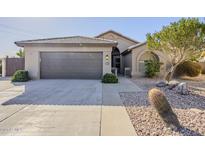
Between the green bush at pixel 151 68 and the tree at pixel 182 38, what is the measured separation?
516 cm

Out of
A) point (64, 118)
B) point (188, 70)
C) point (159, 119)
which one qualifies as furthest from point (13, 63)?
point (159, 119)

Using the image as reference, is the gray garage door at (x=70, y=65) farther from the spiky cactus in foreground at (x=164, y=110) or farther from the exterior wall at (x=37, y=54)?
the spiky cactus in foreground at (x=164, y=110)

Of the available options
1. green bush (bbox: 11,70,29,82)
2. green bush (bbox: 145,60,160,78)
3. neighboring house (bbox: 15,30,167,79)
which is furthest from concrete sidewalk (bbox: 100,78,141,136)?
green bush (bbox: 145,60,160,78)

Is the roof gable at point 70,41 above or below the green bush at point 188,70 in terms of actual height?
above

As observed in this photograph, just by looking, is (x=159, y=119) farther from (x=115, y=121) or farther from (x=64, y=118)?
(x=64, y=118)

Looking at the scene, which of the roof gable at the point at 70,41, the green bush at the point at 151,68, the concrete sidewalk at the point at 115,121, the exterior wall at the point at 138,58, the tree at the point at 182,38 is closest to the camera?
the concrete sidewalk at the point at 115,121

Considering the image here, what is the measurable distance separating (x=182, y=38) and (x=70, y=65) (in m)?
9.27

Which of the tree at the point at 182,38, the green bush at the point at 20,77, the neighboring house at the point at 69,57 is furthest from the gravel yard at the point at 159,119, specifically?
the green bush at the point at 20,77

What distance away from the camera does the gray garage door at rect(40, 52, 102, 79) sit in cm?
1684

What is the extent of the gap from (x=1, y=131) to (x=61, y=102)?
3381 millimetres

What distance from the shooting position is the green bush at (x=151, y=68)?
18641mm
